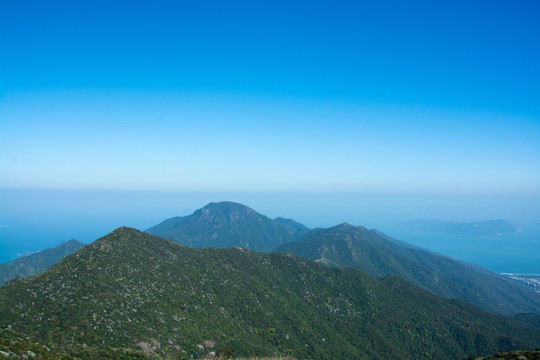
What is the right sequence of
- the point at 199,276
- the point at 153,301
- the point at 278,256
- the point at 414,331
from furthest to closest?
1. the point at 278,256
2. the point at 414,331
3. the point at 199,276
4. the point at 153,301

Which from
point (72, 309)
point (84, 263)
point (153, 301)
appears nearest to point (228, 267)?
point (153, 301)

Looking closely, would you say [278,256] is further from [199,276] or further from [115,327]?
[115,327]

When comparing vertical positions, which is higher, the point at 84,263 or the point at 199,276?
the point at 84,263

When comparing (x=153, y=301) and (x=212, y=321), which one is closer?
(x=153, y=301)

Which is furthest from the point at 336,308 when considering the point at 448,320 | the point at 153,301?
the point at 153,301

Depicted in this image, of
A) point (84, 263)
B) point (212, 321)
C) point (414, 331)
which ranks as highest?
point (84, 263)

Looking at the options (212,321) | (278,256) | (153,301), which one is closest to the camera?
(153,301)

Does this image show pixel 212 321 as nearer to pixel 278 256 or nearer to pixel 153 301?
pixel 153 301
